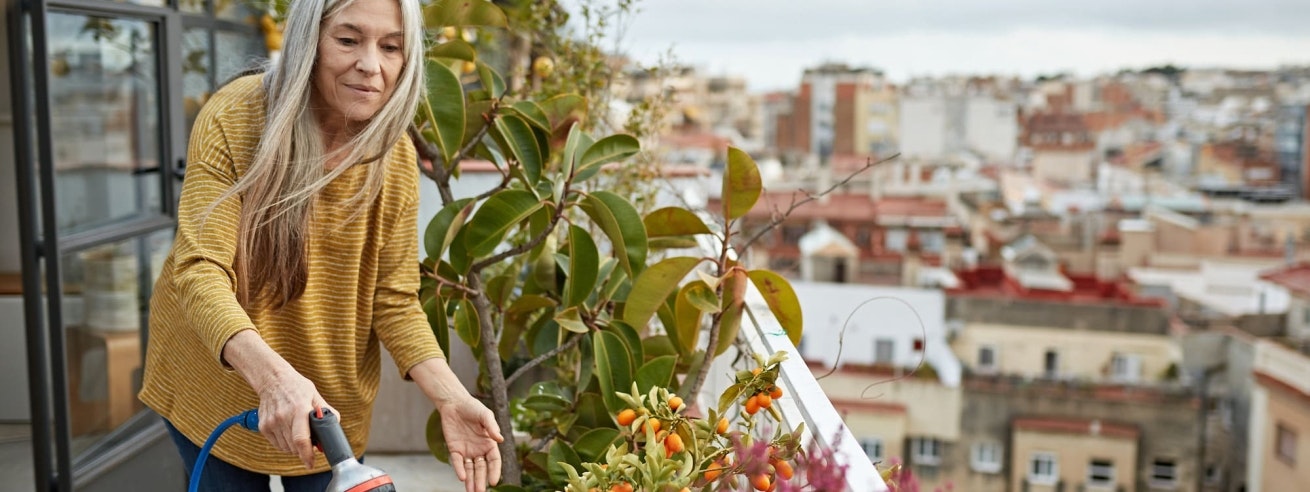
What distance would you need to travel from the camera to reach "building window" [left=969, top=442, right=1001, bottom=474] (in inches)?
886

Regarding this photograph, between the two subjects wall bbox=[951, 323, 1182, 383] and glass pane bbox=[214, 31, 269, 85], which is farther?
wall bbox=[951, 323, 1182, 383]

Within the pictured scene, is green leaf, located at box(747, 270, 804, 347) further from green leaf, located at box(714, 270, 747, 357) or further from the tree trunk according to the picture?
the tree trunk

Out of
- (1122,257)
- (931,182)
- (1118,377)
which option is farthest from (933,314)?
(931,182)

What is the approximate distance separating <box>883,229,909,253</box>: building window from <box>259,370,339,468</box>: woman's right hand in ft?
85.6

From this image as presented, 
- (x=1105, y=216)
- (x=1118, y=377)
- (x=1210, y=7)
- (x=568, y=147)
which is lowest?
(x=1118, y=377)

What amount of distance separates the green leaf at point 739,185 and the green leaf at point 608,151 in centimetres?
12

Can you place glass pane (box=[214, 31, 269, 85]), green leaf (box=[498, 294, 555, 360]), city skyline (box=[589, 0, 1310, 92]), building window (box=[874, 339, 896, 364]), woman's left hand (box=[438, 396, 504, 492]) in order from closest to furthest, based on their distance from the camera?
woman's left hand (box=[438, 396, 504, 492]) < green leaf (box=[498, 294, 555, 360]) < glass pane (box=[214, 31, 269, 85]) < building window (box=[874, 339, 896, 364]) < city skyline (box=[589, 0, 1310, 92])

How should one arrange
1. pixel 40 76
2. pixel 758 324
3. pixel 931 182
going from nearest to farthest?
1. pixel 758 324
2. pixel 40 76
3. pixel 931 182

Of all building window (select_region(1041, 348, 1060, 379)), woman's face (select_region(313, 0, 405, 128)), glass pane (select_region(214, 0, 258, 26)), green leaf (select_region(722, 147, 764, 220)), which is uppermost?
glass pane (select_region(214, 0, 258, 26))

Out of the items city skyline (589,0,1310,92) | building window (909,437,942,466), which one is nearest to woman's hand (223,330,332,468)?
building window (909,437,942,466)

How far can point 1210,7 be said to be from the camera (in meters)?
48.8

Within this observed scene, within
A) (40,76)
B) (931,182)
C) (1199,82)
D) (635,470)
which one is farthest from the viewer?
(1199,82)

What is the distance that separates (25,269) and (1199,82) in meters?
52.0

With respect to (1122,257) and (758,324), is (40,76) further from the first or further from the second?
(1122,257)
